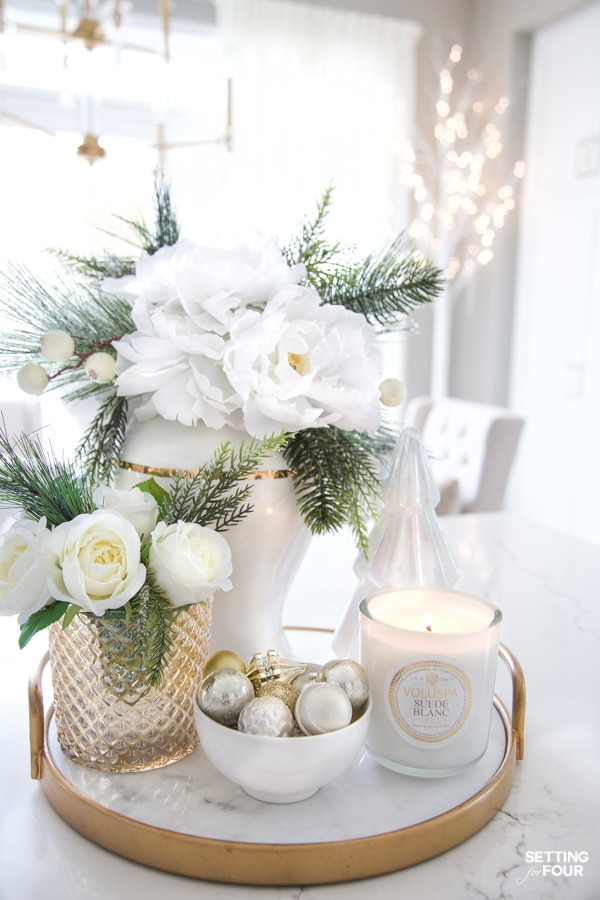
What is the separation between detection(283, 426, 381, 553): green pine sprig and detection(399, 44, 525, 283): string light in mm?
3201

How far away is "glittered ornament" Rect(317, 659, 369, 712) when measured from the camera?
450mm

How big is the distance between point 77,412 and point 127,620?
0.25 m

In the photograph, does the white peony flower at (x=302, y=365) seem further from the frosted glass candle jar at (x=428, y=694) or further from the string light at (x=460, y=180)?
the string light at (x=460, y=180)

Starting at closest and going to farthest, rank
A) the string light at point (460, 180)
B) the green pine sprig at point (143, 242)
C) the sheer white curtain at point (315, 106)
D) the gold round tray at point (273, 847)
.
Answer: the gold round tray at point (273, 847) < the green pine sprig at point (143, 242) < the sheer white curtain at point (315, 106) < the string light at point (460, 180)

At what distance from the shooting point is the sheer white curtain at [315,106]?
348cm

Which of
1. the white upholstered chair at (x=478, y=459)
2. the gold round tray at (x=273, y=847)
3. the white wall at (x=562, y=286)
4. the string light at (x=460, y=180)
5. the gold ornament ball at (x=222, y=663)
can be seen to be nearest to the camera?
the gold round tray at (x=273, y=847)

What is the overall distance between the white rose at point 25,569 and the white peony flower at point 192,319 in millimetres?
132

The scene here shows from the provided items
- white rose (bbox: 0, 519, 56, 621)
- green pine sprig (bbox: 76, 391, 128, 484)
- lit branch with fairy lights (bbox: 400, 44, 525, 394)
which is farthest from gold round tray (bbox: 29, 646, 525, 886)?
lit branch with fairy lights (bbox: 400, 44, 525, 394)

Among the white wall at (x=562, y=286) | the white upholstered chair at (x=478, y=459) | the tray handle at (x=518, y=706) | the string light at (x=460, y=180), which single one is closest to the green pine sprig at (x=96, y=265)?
the tray handle at (x=518, y=706)

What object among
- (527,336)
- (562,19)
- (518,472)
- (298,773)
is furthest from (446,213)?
(298,773)

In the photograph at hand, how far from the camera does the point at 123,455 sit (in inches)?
22.8

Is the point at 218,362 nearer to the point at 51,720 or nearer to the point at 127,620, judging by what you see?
the point at 127,620

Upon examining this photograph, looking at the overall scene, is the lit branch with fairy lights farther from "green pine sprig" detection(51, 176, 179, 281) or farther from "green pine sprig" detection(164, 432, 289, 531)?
"green pine sprig" detection(164, 432, 289, 531)

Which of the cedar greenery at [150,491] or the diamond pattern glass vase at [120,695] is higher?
the cedar greenery at [150,491]
